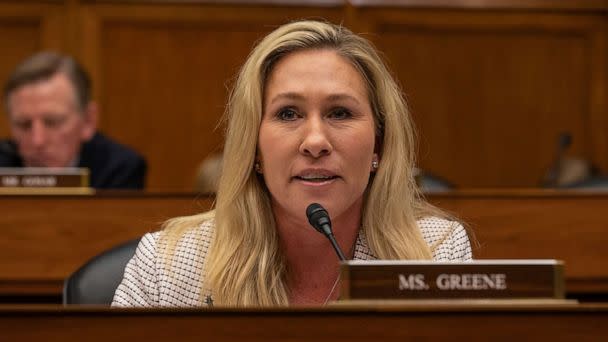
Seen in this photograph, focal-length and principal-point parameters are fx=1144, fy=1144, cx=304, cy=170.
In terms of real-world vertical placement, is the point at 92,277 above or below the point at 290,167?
below

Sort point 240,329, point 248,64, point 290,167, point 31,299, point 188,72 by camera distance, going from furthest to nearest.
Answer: point 188,72, point 31,299, point 248,64, point 290,167, point 240,329

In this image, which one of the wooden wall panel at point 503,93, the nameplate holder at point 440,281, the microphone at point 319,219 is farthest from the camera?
the wooden wall panel at point 503,93

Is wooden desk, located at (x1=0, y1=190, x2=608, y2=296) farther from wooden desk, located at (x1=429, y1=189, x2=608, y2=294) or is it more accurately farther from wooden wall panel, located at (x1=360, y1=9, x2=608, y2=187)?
wooden wall panel, located at (x1=360, y1=9, x2=608, y2=187)

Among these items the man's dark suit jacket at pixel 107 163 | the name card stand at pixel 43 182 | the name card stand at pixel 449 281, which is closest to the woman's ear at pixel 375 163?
the name card stand at pixel 449 281

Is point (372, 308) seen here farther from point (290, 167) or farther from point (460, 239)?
point (460, 239)

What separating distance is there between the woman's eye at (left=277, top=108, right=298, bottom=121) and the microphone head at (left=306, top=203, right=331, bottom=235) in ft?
0.68

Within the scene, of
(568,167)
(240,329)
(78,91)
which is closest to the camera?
(240,329)

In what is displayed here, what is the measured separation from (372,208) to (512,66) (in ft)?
10.7

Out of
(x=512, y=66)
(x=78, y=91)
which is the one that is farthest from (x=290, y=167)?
(x=512, y=66)

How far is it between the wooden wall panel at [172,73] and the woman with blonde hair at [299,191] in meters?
2.95

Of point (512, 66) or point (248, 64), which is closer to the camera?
point (248, 64)

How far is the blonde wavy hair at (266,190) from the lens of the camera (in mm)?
1987

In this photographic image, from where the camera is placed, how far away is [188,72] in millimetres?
5078

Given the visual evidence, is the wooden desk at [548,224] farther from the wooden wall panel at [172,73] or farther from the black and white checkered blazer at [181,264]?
the wooden wall panel at [172,73]
